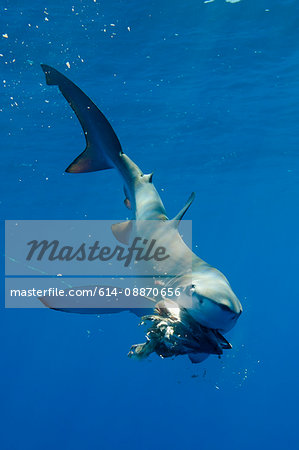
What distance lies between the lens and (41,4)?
39.5 feet

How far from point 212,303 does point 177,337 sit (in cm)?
58

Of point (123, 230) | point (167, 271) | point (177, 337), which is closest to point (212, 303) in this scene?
point (177, 337)

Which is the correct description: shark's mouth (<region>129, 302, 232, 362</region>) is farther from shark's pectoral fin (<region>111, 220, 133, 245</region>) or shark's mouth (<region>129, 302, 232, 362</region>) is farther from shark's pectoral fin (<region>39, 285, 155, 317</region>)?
shark's pectoral fin (<region>111, 220, 133, 245</region>)

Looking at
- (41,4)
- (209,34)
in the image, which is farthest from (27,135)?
(209,34)

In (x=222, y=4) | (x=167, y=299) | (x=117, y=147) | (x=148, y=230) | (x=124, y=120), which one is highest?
(x=124, y=120)

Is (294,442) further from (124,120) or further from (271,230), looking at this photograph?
(271,230)

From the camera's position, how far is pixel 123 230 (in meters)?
4.91

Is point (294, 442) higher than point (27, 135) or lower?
lower

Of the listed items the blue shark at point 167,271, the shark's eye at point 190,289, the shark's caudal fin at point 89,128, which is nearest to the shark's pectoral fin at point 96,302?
the blue shark at point 167,271

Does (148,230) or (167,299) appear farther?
(148,230)

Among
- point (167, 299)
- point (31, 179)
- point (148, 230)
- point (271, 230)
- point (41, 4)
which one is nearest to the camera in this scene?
point (167, 299)

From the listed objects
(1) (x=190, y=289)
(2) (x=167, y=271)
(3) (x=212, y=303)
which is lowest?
(3) (x=212, y=303)

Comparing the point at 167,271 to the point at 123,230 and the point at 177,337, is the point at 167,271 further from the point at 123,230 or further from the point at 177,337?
the point at 123,230

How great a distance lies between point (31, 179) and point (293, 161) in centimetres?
2089
